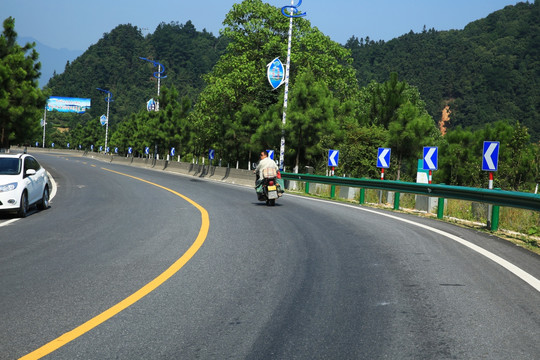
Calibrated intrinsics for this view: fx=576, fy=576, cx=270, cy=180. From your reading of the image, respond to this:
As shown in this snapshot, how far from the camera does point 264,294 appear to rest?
5.86m

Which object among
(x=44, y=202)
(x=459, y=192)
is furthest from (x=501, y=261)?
(x=44, y=202)

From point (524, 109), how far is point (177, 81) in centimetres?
11437

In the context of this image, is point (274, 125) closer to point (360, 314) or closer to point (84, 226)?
point (84, 226)

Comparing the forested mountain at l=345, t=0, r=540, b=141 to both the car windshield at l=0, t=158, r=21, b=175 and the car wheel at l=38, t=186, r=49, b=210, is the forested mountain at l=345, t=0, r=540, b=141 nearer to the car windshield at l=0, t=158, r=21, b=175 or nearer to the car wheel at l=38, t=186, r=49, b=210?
the car wheel at l=38, t=186, r=49, b=210

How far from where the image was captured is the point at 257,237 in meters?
10.1

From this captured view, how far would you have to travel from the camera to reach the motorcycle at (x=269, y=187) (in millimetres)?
17047

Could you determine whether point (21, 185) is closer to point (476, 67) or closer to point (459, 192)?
point (459, 192)

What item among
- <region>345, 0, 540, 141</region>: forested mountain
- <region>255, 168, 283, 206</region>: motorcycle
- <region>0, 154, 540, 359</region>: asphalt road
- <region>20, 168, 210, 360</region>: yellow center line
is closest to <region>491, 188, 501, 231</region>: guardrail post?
<region>0, 154, 540, 359</region>: asphalt road

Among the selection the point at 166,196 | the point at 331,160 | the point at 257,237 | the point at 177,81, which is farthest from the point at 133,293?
the point at 177,81

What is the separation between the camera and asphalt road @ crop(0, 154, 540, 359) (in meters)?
4.30

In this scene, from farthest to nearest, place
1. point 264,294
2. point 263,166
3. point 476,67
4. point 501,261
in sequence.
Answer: point 476,67 → point 263,166 → point 501,261 → point 264,294

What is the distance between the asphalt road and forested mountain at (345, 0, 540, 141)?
383 ft

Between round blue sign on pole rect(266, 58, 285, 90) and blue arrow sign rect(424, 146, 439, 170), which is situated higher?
round blue sign on pole rect(266, 58, 285, 90)

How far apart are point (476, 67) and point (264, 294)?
511ft
